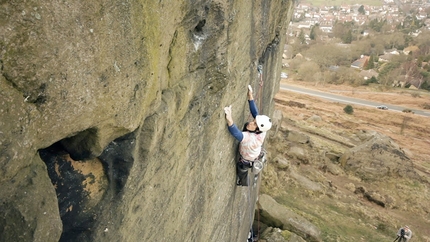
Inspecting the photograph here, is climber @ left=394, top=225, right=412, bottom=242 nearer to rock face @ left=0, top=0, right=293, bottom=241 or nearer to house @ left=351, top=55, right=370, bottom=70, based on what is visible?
rock face @ left=0, top=0, right=293, bottom=241

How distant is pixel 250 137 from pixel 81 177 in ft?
12.3

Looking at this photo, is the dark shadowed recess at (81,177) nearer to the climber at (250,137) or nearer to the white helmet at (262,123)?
the climber at (250,137)

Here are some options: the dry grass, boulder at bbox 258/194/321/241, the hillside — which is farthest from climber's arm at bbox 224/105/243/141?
the dry grass

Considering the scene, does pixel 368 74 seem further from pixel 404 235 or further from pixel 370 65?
pixel 404 235

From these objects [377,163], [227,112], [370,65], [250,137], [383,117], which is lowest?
[383,117]

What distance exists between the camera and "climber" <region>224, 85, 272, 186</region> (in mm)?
5965

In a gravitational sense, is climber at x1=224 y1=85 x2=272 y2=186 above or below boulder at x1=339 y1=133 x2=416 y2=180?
above

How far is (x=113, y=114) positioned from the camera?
2561 mm

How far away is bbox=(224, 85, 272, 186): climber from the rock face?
31.5 inches

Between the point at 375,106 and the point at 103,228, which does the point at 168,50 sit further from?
the point at 375,106

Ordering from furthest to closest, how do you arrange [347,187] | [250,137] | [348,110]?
1. [348,110]
2. [347,187]
3. [250,137]

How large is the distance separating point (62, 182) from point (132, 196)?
0.75 m

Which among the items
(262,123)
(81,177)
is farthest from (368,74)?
(81,177)

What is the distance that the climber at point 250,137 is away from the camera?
5.96m
